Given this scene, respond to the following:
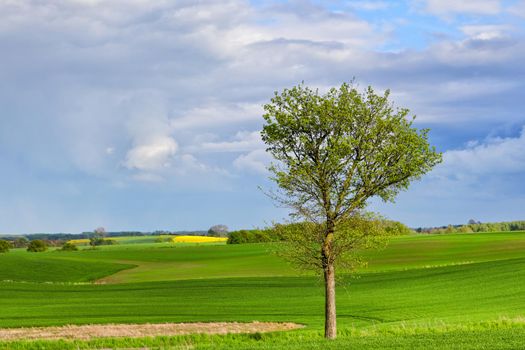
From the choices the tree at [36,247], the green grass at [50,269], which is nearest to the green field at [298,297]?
the green grass at [50,269]

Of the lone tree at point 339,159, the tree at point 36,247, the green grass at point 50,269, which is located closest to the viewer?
the lone tree at point 339,159

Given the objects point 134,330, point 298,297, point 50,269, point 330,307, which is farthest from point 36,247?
point 330,307

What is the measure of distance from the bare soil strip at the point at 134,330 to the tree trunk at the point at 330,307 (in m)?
6.14

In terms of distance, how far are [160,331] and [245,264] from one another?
164 feet

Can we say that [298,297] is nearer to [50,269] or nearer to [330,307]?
[330,307]

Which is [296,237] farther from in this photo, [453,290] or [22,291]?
[22,291]

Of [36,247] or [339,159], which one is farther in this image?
[36,247]

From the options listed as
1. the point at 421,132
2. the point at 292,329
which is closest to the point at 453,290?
the point at 292,329

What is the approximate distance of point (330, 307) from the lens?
28781 millimetres

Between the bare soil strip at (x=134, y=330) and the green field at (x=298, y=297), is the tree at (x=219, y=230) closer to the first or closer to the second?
the green field at (x=298, y=297)

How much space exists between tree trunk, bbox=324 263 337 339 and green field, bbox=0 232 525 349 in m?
0.56

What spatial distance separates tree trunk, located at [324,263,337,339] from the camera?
93.5 ft

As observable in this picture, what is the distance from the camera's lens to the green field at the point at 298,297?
29.9m

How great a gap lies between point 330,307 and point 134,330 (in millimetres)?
10842
